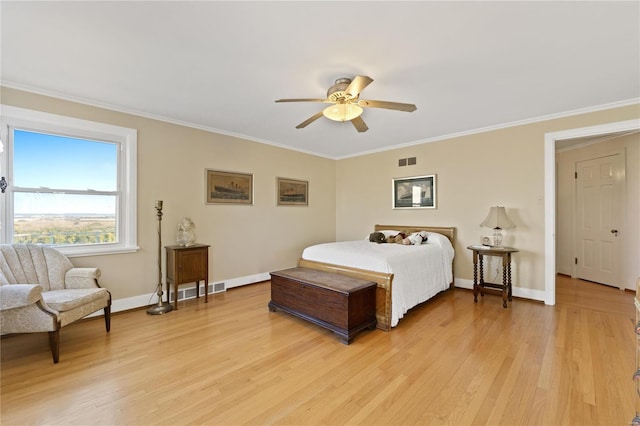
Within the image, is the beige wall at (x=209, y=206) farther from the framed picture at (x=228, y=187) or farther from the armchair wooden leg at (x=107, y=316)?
the armchair wooden leg at (x=107, y=316)

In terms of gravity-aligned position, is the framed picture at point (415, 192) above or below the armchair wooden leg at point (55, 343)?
above

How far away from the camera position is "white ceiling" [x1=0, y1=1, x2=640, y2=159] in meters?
1.83

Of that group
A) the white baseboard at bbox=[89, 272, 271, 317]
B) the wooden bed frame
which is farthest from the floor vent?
the wooden bed frame

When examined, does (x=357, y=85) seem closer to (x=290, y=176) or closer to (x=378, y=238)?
(x=378, y=238)

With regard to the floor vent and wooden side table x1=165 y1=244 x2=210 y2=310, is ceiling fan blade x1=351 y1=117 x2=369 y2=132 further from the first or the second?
the floor vent

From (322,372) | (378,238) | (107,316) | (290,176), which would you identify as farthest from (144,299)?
(378,238)

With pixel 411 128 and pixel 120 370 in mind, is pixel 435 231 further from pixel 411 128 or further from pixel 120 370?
pixel 120 370

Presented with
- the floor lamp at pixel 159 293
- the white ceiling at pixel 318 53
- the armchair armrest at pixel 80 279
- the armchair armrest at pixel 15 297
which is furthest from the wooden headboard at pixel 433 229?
the armchair armrest at pixel 15 297

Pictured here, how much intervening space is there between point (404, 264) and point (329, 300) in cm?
102

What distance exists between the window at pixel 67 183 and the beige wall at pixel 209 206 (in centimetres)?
13

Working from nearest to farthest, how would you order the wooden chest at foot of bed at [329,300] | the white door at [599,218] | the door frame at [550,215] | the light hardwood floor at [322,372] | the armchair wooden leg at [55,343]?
1. the light hardwood floor at [322,372]
2. the armchair wooden leg at [55,343]
3. the wooden chest at foot of bed at [329,300]
4. the door frame at [550,215]
5. the white door at [599,218]

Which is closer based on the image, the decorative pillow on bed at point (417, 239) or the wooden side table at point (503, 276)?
the wooden side table at point (503, 276)

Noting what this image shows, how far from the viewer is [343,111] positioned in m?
2.78

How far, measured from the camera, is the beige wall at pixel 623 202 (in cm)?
425
